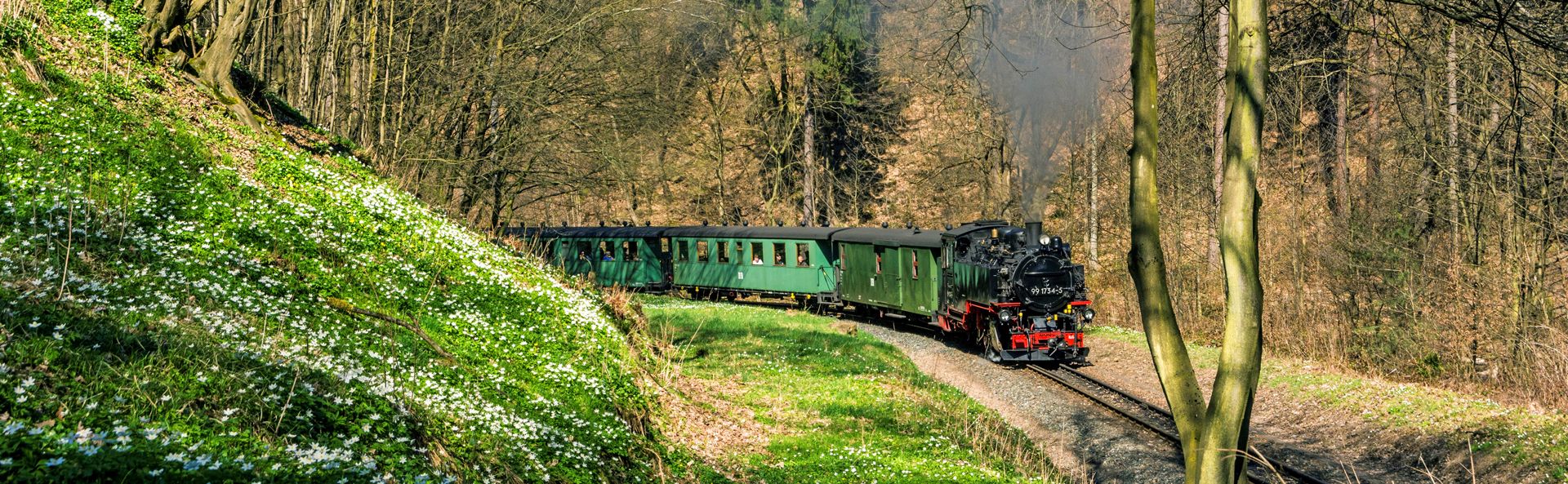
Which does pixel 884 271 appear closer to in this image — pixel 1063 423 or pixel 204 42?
pixel 1063 423

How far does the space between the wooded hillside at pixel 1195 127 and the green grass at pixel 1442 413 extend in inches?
44.8

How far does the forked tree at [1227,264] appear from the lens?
16.9 feet

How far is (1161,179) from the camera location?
28.3 meters

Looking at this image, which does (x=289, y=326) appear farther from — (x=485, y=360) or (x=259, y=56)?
(x=259, y=56)

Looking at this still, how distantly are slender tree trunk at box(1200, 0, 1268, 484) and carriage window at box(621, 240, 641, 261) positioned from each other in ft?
92.3

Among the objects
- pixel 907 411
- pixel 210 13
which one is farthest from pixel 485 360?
pixel 210 13

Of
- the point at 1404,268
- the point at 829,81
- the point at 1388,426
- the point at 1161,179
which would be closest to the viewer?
the point at 1388,426

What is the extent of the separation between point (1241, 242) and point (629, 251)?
28.6 m

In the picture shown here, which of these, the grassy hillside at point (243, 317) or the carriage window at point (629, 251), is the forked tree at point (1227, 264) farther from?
the carriage window at point (629, 251)

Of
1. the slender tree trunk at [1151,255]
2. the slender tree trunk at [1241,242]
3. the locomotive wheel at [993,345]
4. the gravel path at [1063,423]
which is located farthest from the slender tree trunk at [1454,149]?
the slender tree trunk at [1241,242]

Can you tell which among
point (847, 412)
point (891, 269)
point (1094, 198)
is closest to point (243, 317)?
point (847, 412)

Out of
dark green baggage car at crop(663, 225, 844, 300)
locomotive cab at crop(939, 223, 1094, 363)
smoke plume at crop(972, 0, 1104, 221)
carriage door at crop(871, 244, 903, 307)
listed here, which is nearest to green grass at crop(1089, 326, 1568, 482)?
locomotive cab at crop(939, 223, 1094, 363)

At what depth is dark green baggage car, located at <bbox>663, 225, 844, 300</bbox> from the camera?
2812 cm

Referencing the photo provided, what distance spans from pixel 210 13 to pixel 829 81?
25879 millimetres
